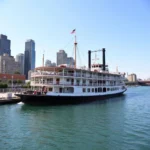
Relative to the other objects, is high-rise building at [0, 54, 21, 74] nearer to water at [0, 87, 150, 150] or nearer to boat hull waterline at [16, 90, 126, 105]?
boat hull waterline at [16, 90, 126, 105]

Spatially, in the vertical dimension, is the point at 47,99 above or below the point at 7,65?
below

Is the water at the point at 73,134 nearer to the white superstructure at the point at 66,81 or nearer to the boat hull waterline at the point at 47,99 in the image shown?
the boat hull waterline at the point at 47,99

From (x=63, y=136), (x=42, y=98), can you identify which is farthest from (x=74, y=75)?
(x=63, y=136)

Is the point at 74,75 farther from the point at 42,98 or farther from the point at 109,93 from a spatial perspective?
the point at 109,93

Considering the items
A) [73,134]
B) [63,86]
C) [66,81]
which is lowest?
[73,134]

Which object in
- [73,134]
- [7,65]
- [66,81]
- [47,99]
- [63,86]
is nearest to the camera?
[73,134]

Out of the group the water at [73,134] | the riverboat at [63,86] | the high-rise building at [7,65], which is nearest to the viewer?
the water at [73,134]

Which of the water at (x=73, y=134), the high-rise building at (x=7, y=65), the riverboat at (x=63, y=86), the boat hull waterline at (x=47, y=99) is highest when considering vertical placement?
the high-rise building at (x=7, y=65)

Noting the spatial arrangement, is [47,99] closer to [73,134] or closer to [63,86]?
[63,86]

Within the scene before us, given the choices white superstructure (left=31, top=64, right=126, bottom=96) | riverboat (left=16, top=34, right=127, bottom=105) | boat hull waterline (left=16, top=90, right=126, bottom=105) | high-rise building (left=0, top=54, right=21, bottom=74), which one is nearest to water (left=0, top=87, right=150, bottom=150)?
boat hull waterline (left=16, top=90, right=126, bottom=105)

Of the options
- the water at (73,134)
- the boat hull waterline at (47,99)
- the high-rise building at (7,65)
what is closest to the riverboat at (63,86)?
the boat hull waterline at (47,99)

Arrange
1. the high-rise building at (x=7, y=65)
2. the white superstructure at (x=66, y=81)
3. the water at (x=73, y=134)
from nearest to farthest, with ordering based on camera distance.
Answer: the water at (x=73, y=134) → the white superstructure at (x=66, y=81) → the high-rise building at (x=7, y=65)

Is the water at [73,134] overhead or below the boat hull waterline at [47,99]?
below

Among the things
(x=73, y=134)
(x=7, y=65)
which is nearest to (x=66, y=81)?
(x=73, y=134)
